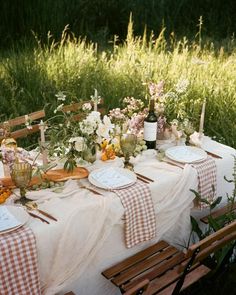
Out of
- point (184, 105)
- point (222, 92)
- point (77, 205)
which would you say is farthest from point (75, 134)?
point (222, 92)

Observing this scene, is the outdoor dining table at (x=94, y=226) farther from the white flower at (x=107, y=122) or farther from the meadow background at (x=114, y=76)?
the meadow background at (x=114, y=76)

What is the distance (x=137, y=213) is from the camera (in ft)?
8.43

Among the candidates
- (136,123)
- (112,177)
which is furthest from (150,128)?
(112,177)

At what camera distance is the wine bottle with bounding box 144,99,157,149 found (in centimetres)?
298

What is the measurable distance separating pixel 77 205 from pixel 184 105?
8.08ft

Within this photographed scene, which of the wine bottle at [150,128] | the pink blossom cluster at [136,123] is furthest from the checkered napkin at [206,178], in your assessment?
the pink blossom cluster at [136,123]

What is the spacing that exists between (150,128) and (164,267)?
3.21 ft

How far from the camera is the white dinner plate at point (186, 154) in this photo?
116 inches

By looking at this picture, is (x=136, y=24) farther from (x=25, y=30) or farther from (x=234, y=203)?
(x=234, y=203)

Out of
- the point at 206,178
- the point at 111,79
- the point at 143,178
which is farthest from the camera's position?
the point at 111,79

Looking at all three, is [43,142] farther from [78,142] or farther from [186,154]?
[186,154]

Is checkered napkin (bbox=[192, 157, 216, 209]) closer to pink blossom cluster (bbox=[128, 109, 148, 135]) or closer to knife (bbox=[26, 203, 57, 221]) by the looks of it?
pink blossom cluster (bbox=[128, 109, 148, 135])

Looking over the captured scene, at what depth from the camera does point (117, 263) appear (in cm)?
261

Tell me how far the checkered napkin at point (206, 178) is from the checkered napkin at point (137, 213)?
0.43 meters
